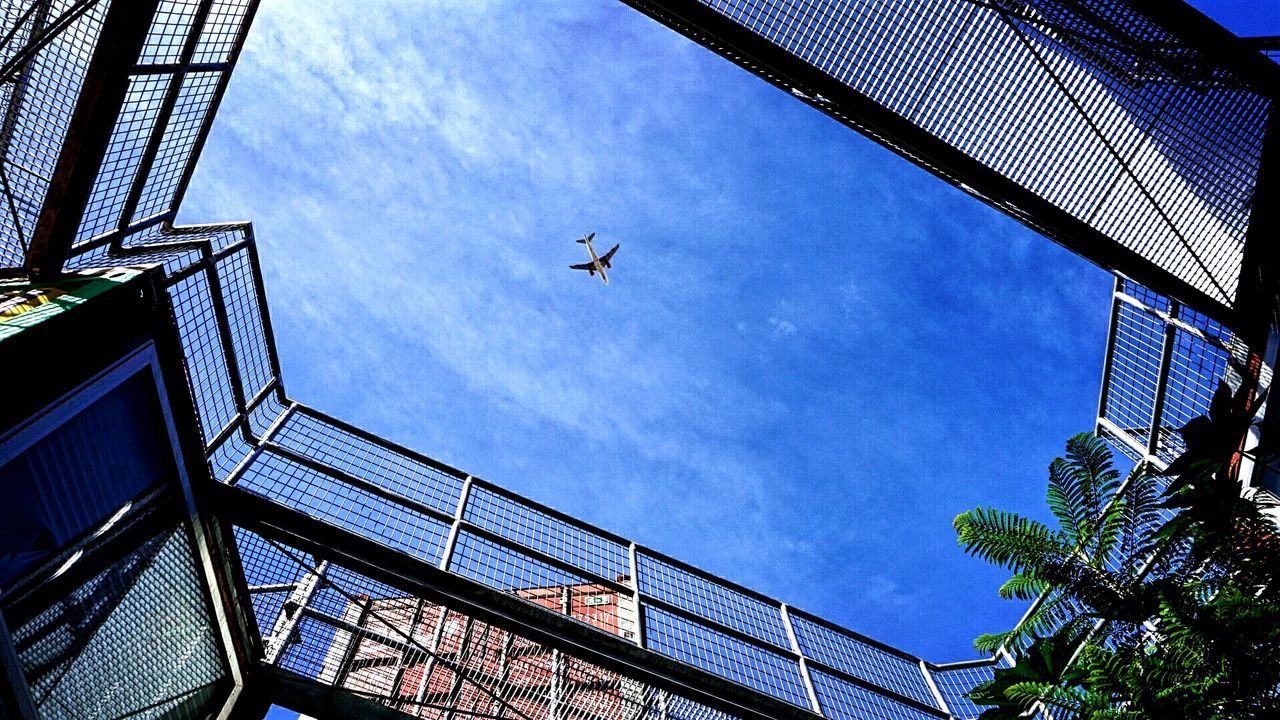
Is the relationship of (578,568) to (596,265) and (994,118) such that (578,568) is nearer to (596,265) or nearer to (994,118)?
(994,118)

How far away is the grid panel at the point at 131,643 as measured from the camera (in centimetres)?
438

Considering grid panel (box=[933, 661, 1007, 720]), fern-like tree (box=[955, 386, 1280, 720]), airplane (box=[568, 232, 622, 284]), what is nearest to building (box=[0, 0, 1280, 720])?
grid panel (box=[933, 661, 1007, 720])

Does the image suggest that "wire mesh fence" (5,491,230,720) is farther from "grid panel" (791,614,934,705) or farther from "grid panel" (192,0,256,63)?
"grid panel" (791,614,934,705)

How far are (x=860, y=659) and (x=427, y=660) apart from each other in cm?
504

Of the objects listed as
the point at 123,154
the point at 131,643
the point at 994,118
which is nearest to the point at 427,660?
the point at 131,643

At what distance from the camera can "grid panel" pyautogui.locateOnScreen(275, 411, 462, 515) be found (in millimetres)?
7297

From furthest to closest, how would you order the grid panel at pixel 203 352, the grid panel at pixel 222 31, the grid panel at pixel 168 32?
the grid panel at pixel 203 352
the grid panel at pixel 222 31
the grid panel at pixel 168 32

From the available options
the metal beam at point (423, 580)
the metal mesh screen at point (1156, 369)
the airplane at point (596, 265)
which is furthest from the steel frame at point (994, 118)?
the airplane at point (596, 265)

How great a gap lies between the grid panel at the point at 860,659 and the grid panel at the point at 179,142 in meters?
7.52

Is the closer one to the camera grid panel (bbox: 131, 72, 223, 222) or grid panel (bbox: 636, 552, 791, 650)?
grid panel (bbox: 131, 72, 223, 222)

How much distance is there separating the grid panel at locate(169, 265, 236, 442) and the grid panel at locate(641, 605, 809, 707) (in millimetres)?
4276

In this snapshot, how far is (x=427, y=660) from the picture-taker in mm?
6715

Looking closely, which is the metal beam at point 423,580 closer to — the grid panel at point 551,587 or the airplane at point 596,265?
the grid panel at point 551,587

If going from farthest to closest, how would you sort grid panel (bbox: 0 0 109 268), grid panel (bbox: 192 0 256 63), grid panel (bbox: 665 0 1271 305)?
grid panel (bbox: 665 0 1271 305)
grid panel (bbox: 192 0 256 63)
grid panel (bbox: 0 0 109 268)
